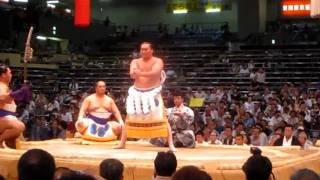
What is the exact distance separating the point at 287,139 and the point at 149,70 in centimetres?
220

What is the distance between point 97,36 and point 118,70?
5303mm

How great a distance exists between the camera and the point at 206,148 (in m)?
5.69

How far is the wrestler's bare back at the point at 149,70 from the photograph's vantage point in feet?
16.4

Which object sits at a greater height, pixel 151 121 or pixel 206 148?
pixel 151 121

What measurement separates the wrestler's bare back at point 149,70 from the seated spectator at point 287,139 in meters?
2.01

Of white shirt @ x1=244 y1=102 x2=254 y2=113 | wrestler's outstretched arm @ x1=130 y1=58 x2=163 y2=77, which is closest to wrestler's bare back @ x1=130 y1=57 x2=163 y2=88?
wrestler's outstretched arm @ x1=130 y1=58 x2=163 y2=77

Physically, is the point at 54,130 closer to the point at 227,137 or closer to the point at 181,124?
the point at 227,137

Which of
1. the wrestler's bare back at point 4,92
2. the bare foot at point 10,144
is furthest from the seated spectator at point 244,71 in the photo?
the wrestler's bare back at point 4,92

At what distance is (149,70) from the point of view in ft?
16.4

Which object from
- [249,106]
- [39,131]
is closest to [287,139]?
[249,106]

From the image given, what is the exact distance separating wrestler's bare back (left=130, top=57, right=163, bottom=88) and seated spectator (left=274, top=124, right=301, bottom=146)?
2.01m

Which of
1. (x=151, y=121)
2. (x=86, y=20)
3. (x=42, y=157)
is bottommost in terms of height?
(x=151, y=121)

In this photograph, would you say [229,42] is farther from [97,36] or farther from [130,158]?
[130,158]

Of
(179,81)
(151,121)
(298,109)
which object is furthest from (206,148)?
(179,81)
